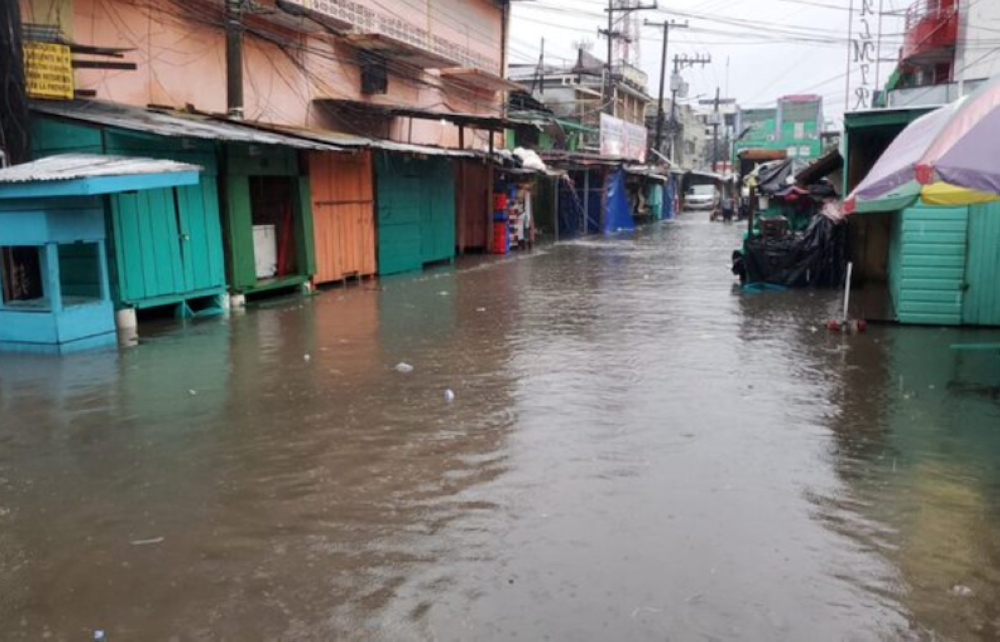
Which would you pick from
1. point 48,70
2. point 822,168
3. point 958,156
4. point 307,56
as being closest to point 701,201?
point 822,168

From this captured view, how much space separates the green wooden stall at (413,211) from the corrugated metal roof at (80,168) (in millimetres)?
7996

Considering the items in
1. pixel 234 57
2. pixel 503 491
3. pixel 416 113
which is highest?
pixel 234 57

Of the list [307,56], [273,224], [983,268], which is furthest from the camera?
[307,56]

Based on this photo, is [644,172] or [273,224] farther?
[644,172]

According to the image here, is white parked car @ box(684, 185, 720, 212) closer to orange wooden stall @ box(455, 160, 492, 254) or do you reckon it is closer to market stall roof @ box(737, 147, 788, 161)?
market stall roof @ box(737, 147, 788, 161)

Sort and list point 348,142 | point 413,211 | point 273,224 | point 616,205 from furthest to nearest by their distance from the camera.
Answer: point 616,205 → point 413,211 → point 273,224 → point 348,142

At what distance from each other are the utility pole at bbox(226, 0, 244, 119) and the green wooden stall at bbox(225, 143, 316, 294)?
661mm

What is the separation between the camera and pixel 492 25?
25.3m

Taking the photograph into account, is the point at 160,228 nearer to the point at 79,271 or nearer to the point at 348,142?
the point at 79,271

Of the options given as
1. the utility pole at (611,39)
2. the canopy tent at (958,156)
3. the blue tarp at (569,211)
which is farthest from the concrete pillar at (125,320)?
the utility pole at (611,39)

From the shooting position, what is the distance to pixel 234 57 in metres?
12.4

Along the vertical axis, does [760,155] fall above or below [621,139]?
below

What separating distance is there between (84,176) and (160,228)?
2.83 meters

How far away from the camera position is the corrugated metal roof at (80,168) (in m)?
8.30
